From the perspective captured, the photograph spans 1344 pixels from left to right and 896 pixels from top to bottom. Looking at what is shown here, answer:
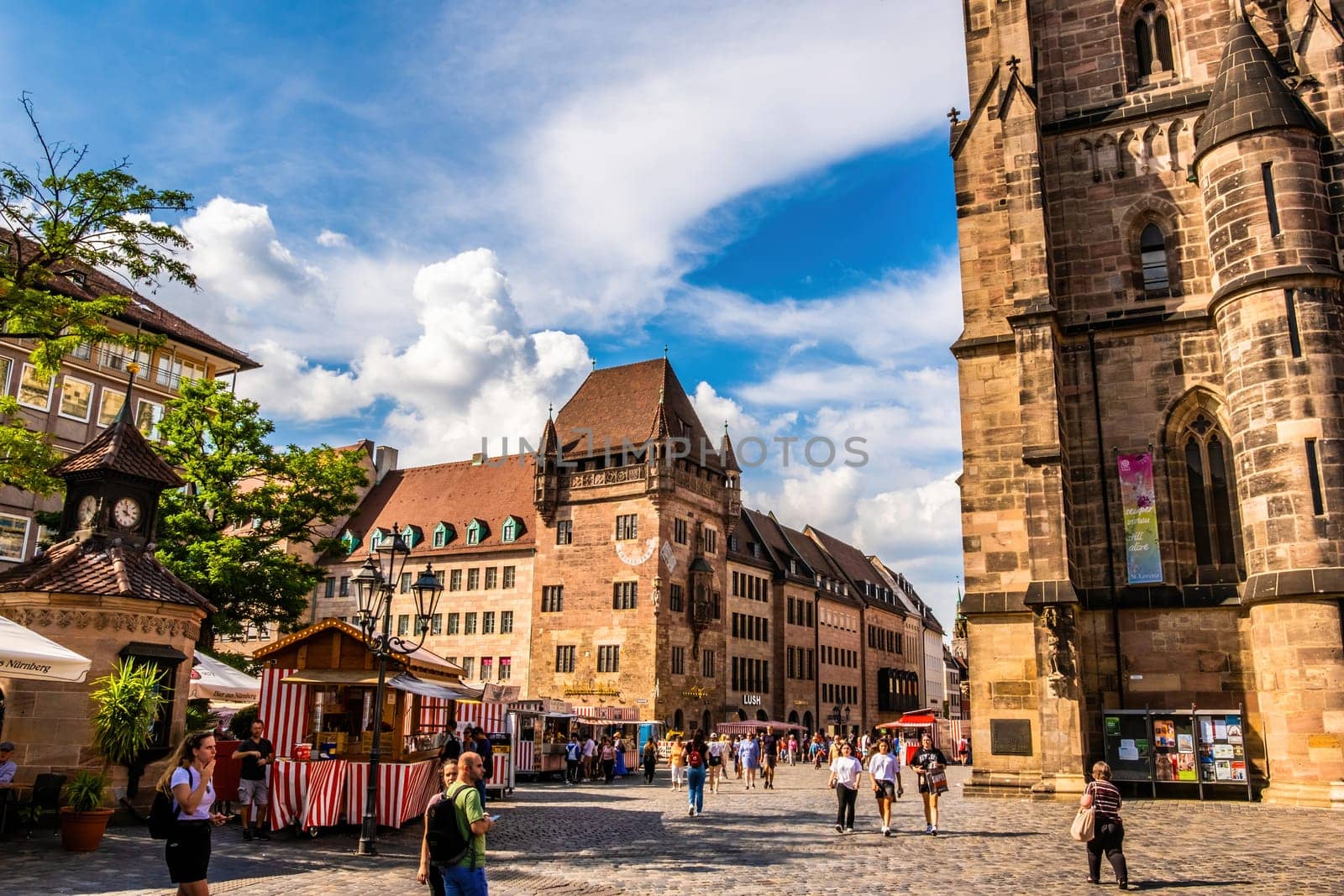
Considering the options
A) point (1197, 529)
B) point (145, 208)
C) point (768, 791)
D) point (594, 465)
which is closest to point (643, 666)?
point (594, 465)

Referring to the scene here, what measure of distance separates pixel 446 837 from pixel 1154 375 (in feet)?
62.1

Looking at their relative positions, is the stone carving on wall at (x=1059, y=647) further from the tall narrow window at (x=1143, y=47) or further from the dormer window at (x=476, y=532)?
the dormer window at (x=476, y=532)

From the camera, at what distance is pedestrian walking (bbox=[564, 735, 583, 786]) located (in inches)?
1231

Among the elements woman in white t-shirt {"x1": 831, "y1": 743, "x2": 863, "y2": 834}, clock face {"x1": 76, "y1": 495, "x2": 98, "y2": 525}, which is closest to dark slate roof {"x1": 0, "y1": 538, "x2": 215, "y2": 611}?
clock face {"x1": 76, "y1": 495, "x2": 98, "y2": 525}

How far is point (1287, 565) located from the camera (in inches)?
701

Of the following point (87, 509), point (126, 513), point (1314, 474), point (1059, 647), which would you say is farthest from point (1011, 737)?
point (87, 509)

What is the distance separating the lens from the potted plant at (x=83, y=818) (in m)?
12.5

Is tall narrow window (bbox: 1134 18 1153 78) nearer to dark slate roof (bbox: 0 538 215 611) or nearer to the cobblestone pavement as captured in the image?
the cobblestone pavement

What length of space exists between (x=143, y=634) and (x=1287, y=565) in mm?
18436

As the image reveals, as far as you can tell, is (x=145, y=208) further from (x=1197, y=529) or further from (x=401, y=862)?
(x=1197, y=529)

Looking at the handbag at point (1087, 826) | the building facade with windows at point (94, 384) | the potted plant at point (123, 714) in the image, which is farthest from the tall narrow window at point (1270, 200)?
the building facade with windows at point (94, 384)

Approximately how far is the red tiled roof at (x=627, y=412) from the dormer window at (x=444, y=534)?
931 cm

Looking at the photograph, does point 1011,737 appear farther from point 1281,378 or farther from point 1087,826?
point 1087,826

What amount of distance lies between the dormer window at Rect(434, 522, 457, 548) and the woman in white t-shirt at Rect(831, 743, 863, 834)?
48.9 metres
